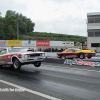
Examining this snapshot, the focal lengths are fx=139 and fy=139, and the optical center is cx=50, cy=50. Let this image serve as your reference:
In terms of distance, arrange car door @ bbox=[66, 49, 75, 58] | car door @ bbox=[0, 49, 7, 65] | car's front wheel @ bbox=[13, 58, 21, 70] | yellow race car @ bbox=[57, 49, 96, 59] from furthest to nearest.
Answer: car door @ bbox=[66, 49, 75, 58] < yellow race car @ bbox=[57, 49, 96, 59] < car door @ bbox=[0, 49, 7, 65] < car's front wheel @ bbox=[13, 58, 21, 70]

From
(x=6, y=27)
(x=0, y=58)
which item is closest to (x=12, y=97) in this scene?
(x=0, y=58)

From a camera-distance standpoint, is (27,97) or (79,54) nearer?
(27,97)

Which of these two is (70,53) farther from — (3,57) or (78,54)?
(3,57)

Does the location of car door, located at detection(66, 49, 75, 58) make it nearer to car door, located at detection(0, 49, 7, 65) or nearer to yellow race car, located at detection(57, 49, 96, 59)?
yellow race car, located at detection(57, 49, 96, 59)

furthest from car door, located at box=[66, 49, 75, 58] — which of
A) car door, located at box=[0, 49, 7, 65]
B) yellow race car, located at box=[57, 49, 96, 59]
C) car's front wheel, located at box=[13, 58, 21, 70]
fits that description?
car's front wheel, located at box=[13, 58, 21, 70]

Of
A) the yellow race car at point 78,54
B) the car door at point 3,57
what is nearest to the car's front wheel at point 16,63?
the car door at point 3,57

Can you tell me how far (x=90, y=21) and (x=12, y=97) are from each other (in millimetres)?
31875

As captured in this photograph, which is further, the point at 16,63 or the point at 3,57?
the point at 3,57

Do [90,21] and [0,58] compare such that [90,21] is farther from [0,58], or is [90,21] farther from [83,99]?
[83,99]

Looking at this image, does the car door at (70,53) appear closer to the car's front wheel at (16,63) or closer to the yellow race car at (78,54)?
the yellow race car at (78,54)

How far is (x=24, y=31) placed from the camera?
8525 cm

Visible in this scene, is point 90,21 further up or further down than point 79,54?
further up

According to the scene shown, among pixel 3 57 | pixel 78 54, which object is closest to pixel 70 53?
pixel 78 54

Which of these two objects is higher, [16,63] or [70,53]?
[70,53]
